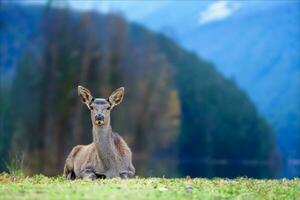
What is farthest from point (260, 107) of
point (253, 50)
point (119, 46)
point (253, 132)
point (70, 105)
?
point (70, 105)

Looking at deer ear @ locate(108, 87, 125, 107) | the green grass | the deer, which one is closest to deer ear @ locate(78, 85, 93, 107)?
the deer

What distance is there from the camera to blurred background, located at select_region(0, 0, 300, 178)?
49250 millimetres

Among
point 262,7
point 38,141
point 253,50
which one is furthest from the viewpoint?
point 262,7

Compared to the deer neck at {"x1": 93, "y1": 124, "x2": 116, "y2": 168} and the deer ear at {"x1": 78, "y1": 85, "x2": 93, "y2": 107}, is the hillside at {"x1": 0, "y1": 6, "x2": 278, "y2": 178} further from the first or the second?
the deer neck at {"x1": 93, "y1": 124, "x2": 116, "y2": 168}

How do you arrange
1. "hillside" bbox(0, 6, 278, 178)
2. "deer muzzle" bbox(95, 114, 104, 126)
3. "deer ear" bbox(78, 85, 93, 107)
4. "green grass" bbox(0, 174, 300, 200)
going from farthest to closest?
"hillside" bbox(0, 6, 278, 178)
"deer ear" bbox(78, 85, 93, 107)
"deer muzzle" bbox(95, 114, 104, 126)
"green grass" bbox(0, 174, 300, 200)

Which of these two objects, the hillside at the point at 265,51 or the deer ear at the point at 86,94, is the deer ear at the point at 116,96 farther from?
the hillside at the point at 265,51

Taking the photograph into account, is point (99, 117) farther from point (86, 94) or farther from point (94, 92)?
point (94, 92)

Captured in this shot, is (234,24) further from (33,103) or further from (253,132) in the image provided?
(33,103)

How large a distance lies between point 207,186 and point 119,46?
144 feet

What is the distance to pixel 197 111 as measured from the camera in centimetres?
7938

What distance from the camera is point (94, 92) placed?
50562 mm

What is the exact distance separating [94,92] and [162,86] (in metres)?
13.7

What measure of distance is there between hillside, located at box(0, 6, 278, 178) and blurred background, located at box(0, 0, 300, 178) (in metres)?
0.09

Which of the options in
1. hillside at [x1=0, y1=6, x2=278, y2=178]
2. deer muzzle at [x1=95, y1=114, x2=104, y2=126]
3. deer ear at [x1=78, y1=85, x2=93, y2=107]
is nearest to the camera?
deer muzzle at [x1=95, y1=114, x2=104, y2=126]
